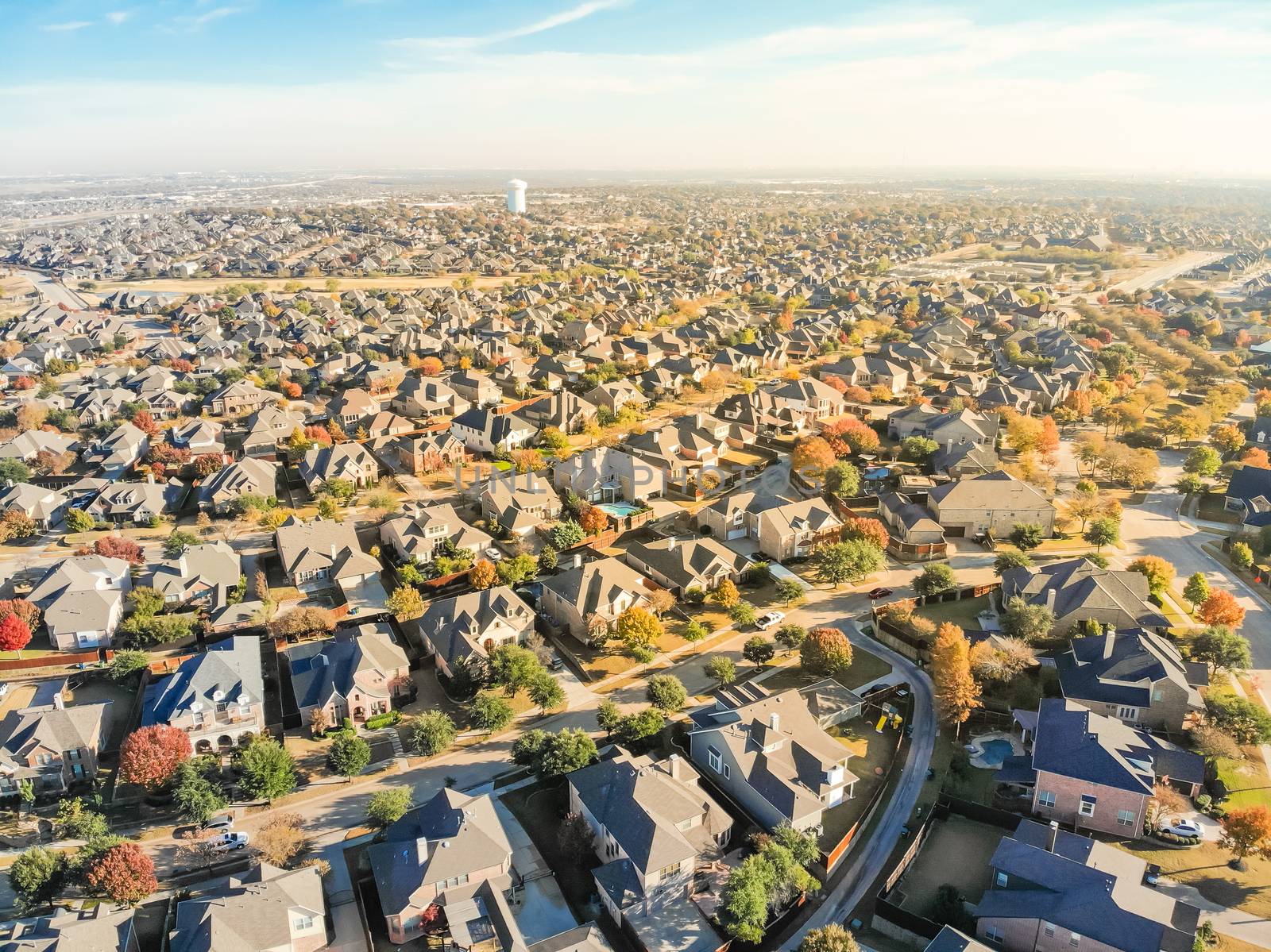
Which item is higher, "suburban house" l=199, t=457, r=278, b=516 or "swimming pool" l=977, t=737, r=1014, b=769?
"suburban house" l=199, t=457, r=278, b=516

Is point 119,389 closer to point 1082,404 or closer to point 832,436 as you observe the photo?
point 832,436

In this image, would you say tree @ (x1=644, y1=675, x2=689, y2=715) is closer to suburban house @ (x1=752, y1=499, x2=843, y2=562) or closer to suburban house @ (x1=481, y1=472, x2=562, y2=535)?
suburban house @ (x1=752, y1=499, x2=843, y2=562)

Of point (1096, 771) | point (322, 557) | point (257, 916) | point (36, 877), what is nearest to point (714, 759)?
point (1096, 771)

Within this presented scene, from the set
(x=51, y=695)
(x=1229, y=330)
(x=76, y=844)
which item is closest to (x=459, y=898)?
(x=76, y=844)

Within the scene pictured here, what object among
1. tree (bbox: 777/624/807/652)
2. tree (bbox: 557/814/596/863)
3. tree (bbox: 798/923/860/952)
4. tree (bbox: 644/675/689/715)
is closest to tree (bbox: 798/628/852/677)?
tree (bbox: 777/624/807/652)

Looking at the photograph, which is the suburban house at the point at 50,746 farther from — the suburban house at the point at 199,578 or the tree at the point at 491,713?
the tree at the point at 491,713

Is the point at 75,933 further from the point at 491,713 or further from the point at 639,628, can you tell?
the point at 639,628
